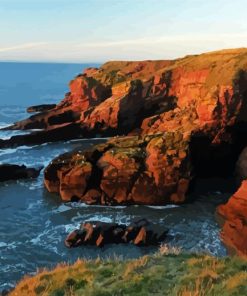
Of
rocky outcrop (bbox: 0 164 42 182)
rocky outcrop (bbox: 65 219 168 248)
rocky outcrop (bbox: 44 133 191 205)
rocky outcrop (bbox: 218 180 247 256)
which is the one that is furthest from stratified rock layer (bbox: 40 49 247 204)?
rocky outcrop (bbox: 65 219 168 248)

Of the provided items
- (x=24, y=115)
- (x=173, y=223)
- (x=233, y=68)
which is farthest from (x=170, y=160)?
(x=24, y=115)

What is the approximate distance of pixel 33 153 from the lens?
70.3 meters

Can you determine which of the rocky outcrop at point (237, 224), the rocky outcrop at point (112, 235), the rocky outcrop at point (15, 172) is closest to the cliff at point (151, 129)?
the rocky outcrop at point (237, 224)

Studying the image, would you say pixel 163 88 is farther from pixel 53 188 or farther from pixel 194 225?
pixel 194 225

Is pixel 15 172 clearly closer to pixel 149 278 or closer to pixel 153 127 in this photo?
pixel 153 127

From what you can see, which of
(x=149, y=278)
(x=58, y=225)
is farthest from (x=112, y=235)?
(x=149, y=278)

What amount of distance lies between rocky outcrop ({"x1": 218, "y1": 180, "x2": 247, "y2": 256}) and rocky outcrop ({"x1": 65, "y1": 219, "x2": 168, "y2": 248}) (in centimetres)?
523

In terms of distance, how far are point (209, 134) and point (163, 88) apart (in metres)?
23.8

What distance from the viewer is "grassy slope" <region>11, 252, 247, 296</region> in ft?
43.9

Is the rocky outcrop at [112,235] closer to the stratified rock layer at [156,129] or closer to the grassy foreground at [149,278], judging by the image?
the stratified rock layer at [156,129]

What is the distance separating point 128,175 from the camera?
47.7 metres

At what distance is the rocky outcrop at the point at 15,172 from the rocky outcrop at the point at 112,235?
2086 centimetres

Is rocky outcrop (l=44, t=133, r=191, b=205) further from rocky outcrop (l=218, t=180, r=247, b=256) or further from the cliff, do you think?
rocky outcrop (l=218, t=180, r=247, b=256)

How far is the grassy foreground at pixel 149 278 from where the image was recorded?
43.8 ft
